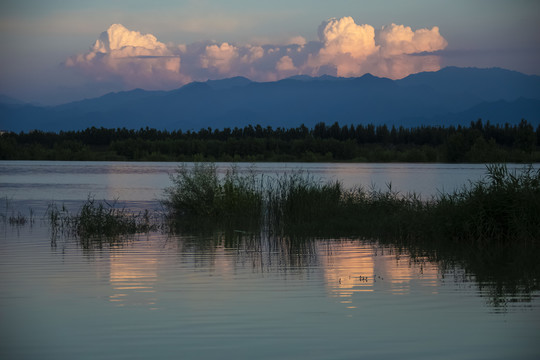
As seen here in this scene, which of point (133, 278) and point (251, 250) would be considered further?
point (251, 250)

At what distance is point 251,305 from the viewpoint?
32.3 ft

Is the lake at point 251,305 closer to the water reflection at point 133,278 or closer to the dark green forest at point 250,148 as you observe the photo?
the water reflection at point 133,278

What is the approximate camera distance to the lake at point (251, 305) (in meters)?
7.75

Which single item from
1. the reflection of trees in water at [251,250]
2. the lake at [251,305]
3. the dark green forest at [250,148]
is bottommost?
the lake at [251,305]

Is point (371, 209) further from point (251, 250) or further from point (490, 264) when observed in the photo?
point (490, 264)

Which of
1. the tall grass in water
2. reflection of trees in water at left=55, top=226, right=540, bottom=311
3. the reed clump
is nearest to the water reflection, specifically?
reflection of trees in water at left=55, top=226, right=540, bottom=311

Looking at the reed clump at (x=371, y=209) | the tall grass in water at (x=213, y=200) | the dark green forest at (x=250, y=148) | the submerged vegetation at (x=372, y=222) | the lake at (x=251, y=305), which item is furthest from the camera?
the dark green forest at (x=250, y=148)

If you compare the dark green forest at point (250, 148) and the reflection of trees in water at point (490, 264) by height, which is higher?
the dark green forest at point (250, 148)

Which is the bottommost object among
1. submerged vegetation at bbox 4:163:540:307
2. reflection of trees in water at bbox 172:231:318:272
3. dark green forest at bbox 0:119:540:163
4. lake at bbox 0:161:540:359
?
lake at bbox 0:161:540:359

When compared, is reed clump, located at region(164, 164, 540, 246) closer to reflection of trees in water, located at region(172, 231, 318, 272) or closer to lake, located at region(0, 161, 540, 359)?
reflection of trees in water, located at region(172, 231, 318, 272)

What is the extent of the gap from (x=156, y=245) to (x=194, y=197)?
6943 millimetres

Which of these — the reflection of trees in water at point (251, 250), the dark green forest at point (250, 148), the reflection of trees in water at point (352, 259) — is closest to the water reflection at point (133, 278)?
the reflection of trees in water at point (352, 259)

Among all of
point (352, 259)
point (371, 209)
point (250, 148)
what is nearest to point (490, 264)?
point (352, 259)

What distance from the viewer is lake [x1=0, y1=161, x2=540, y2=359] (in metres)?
7.75
